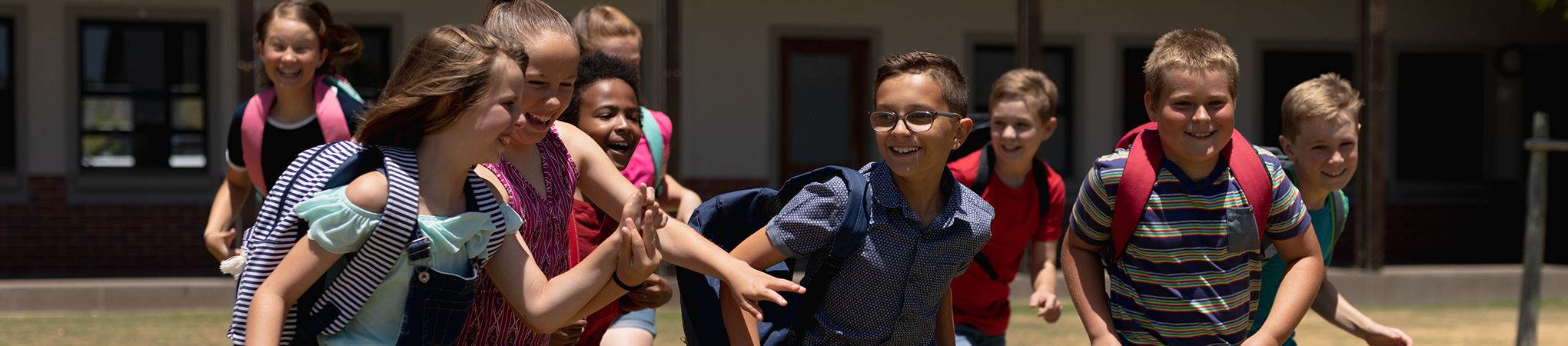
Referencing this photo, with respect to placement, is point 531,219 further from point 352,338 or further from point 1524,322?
point 1524,322

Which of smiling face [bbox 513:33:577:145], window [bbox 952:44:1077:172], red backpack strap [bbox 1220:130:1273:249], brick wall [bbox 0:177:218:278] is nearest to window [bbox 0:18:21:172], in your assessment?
brick wall [bbox 0:177:218:278]

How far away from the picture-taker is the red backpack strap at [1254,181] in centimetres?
333

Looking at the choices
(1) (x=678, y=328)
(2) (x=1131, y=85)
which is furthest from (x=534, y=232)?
(2) (x=1131, y=85)

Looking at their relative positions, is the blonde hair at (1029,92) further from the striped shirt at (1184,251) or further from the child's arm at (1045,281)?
the striped shirt at (1184,251)

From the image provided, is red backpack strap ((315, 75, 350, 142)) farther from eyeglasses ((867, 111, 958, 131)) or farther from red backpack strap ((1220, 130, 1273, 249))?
red backpack strap ((1220, 130, 1273, 249))

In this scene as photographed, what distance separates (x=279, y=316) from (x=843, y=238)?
1145 millimetres

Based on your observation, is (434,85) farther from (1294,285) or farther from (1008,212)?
(1008,212)

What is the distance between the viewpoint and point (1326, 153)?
12.8 feet

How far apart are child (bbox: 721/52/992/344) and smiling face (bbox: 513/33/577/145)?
1.63 ft

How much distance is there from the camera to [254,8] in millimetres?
10125

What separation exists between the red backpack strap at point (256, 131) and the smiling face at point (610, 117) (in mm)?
1065

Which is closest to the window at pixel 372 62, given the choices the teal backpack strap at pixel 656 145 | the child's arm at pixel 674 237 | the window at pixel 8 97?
the window at pixel 8 97

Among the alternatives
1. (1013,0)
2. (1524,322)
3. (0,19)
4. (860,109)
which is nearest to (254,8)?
(0,19)

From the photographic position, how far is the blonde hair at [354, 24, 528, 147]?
2.51m
